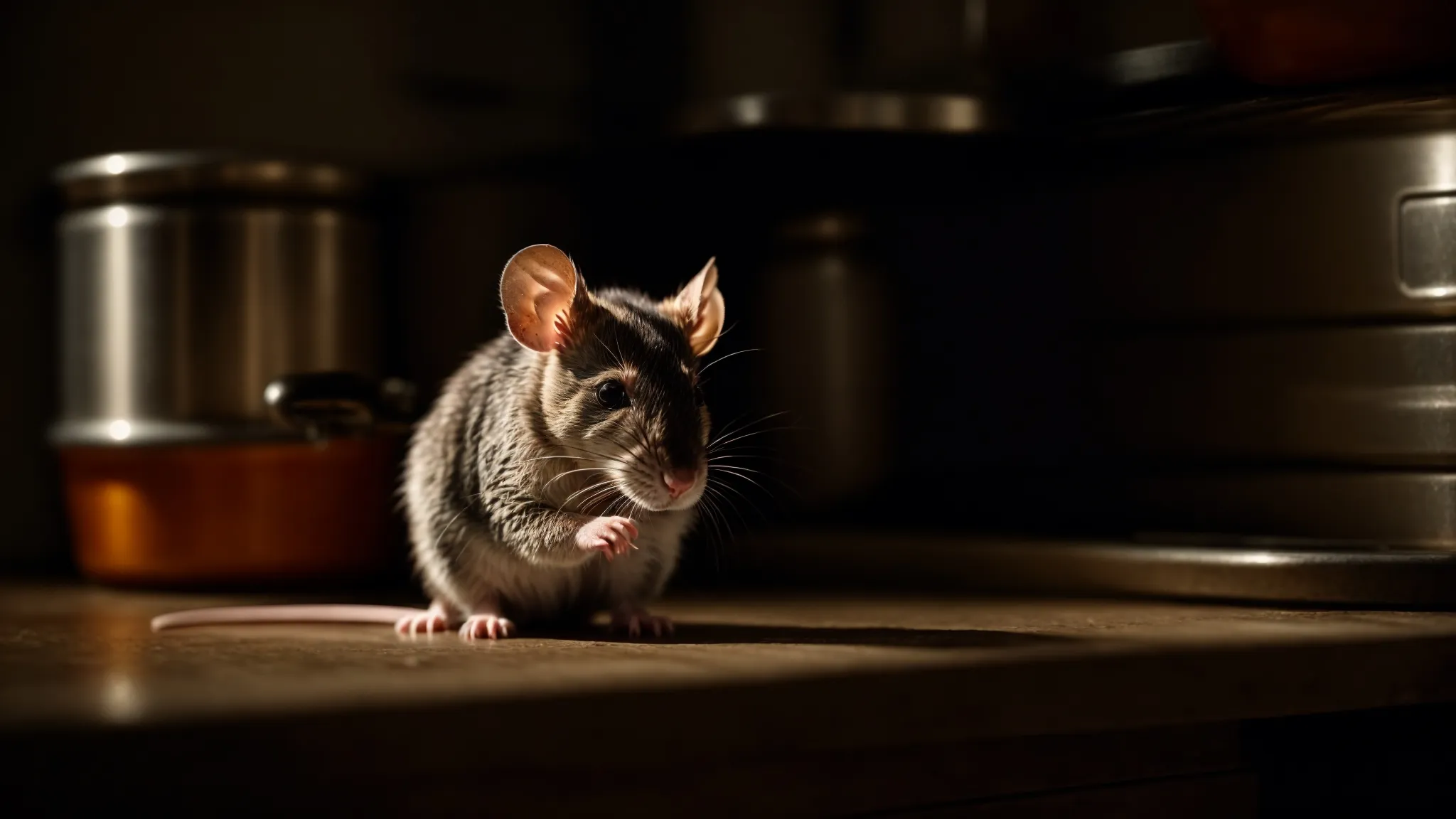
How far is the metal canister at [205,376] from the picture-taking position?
1549mm

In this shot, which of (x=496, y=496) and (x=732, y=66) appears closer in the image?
(x=496, y=496)

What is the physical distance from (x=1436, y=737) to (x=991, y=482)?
60cm

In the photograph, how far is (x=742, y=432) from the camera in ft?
6.16

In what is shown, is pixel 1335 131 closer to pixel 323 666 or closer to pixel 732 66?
pixel 732 66

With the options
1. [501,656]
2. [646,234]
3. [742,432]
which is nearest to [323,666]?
[501,656]

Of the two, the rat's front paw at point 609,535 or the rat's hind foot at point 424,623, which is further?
the rat's hind foot at point 424,623

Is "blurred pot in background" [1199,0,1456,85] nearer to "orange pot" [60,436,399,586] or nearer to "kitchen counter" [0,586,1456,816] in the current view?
"kitchen counter" [0,586,1456,816]

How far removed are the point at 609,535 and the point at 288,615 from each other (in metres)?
0.40

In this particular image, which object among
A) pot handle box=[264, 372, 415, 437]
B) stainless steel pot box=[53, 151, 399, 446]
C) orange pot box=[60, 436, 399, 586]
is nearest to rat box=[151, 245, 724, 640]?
pot handle box=[264, 372, 415, 437]

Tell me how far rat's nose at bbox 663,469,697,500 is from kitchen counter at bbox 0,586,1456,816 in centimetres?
13

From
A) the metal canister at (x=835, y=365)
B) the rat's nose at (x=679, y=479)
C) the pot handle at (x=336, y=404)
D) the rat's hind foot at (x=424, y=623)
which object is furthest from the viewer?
the metal canister at (x=835, y=365)

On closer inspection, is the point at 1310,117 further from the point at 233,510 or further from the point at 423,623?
the point at 233,510

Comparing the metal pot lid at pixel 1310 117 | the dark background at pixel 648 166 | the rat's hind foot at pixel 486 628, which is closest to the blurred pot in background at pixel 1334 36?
the metal pot lid at pixel 1310 117

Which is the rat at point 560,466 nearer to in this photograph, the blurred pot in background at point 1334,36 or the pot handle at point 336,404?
the pot handle at point 336,404
